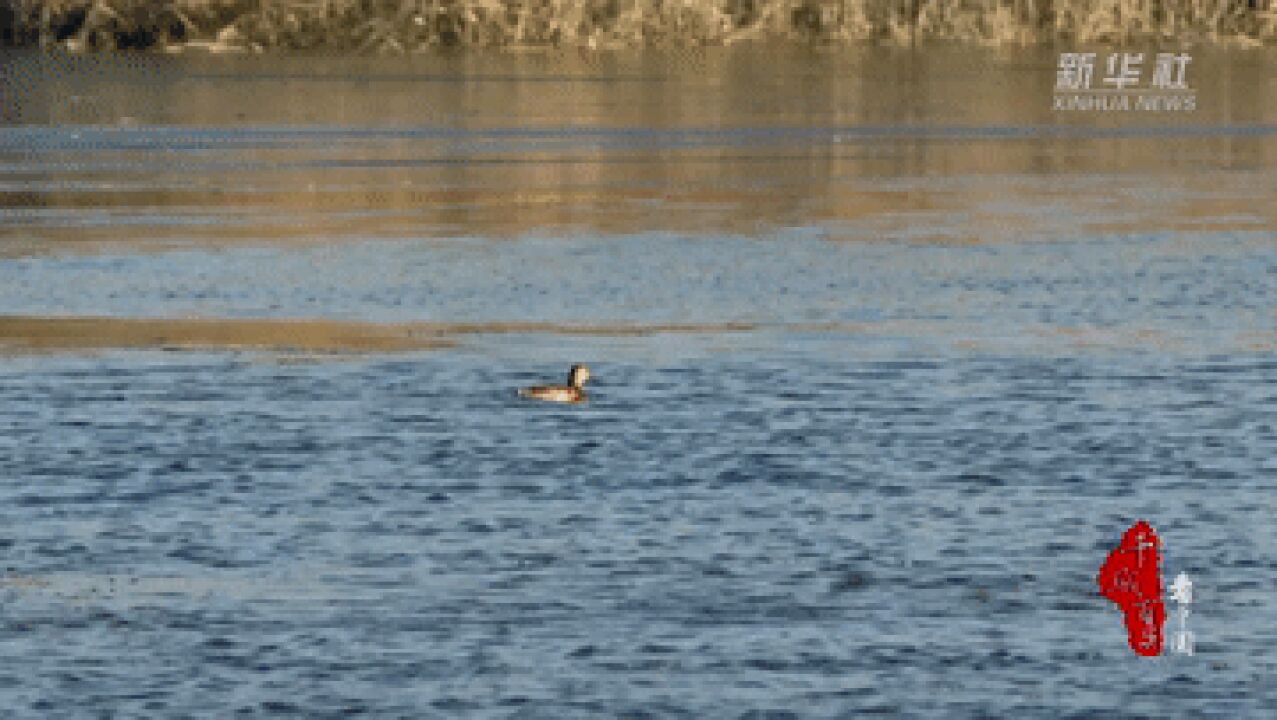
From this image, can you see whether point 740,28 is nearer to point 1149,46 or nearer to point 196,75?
point 1149,46

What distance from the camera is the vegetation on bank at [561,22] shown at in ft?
497

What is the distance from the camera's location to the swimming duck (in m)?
24.2

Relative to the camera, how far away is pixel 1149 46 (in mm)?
141000

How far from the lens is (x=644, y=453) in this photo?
22.3 m

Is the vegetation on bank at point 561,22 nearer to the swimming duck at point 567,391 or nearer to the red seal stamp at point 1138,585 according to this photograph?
the swimming duck at point 567,391

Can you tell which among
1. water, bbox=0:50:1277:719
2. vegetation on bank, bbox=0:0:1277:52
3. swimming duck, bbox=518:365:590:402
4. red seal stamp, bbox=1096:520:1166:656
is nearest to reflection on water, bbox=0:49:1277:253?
water, bbox=0:50:1277:719

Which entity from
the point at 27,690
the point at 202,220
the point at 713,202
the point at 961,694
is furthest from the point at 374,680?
the point at 713,202

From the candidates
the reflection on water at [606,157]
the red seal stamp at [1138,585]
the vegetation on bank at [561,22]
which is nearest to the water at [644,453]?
the red seal stamp at [1138,585]

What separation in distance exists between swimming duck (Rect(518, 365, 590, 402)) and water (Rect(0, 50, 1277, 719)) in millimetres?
172

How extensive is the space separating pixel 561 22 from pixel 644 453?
131349 millimetres

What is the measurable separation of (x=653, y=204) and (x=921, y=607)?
31.2m

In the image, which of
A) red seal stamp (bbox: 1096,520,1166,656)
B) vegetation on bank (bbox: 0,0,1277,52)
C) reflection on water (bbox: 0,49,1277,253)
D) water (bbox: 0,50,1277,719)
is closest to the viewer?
water (bbox: 0,50,1277,719)

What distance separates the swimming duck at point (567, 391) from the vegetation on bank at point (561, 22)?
415ft

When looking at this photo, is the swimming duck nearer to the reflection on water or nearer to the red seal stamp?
the red seal stamp
